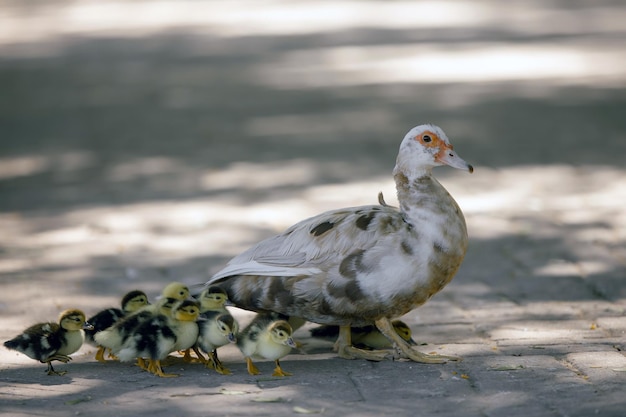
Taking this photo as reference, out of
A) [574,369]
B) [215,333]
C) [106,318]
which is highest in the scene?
[106,318]

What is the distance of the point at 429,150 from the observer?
238 inches

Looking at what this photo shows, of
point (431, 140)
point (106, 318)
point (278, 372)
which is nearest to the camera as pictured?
point (278, 372)

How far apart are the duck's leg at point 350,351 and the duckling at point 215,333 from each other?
701 millimetres

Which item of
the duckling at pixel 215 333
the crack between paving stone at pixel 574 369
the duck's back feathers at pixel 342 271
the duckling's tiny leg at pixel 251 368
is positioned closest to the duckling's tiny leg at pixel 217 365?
the duckling at pixel 215 333

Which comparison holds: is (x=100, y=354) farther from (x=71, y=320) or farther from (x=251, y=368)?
(x=251, y=368)

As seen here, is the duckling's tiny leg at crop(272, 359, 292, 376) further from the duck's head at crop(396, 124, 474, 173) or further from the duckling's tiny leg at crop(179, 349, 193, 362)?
the duck's head at crop(396, 124, 474, 173)

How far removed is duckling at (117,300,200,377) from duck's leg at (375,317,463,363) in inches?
41.1

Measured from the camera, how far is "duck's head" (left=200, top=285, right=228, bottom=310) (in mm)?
6043

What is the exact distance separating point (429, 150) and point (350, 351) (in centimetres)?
124

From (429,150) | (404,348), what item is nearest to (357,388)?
(404,348)

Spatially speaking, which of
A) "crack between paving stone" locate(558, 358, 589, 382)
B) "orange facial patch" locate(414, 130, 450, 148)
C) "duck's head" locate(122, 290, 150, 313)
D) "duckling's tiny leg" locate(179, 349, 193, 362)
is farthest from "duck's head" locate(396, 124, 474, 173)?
"duck's head" locate(122, 290, 150, 313)

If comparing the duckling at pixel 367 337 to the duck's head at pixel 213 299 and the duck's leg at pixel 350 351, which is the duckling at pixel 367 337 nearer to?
the duck's leg at pixel 350 351

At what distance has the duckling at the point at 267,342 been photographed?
5672 mm

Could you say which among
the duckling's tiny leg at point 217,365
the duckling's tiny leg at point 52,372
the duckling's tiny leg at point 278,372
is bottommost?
the duckling's tiny leg at point 278,372
